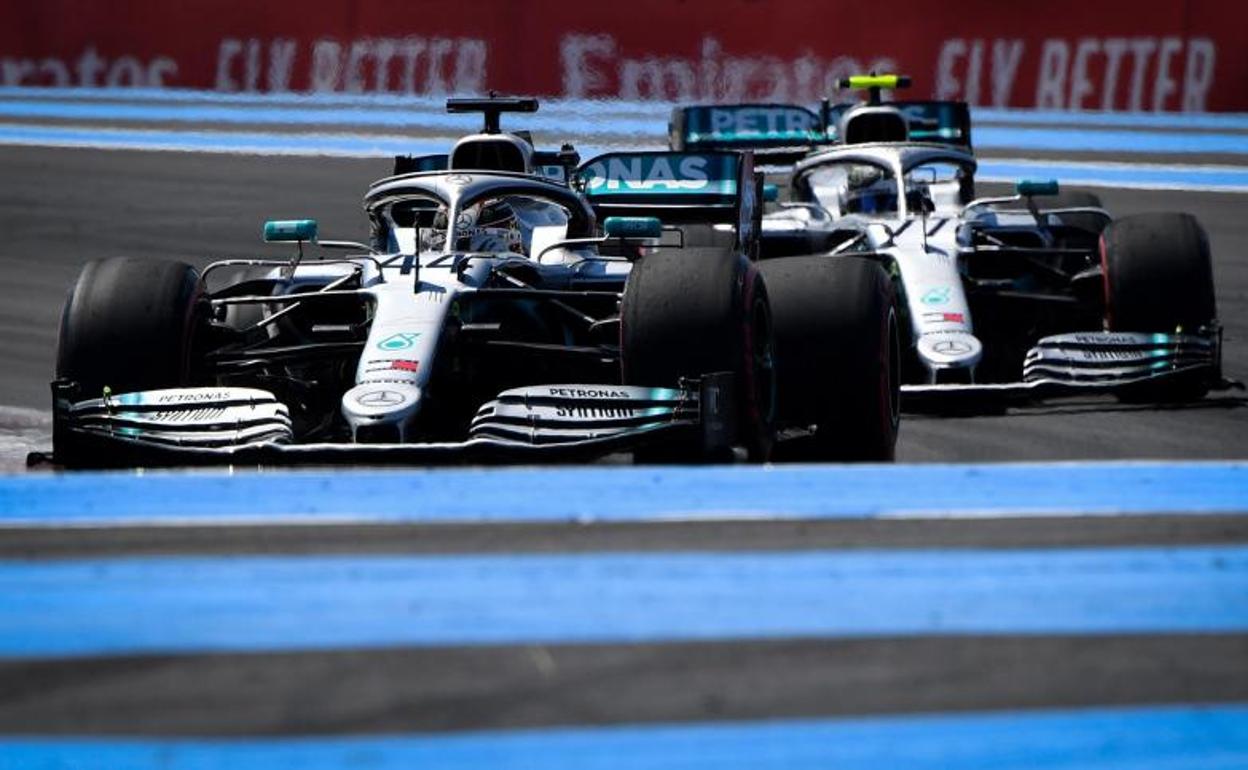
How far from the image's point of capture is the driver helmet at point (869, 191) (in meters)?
13.8

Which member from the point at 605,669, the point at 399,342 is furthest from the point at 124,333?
the point at 605,669

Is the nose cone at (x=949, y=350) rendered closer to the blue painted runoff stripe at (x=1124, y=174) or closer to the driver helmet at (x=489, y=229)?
the driver helmet at (x=489, y=229)

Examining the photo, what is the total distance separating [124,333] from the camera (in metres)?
8.64

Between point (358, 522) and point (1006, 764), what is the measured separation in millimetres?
2142

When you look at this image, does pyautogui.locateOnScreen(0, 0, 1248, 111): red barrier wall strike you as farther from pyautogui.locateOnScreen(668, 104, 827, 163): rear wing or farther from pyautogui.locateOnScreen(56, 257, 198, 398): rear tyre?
pyautogui.locateOnScreen(56, 257, 198, 398): rear tyre

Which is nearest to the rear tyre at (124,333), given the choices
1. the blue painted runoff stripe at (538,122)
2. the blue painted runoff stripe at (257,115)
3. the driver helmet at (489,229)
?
the driver helmet at (489,229)

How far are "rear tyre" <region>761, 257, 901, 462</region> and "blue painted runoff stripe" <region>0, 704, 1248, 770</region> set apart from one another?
4.75m

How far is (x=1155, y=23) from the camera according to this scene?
61.3 ft

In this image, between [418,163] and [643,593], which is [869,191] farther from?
[643,593]

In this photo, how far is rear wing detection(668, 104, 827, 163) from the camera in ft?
49.3

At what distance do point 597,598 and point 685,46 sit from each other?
49.7ft

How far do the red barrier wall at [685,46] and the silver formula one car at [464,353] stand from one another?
920 centimetres

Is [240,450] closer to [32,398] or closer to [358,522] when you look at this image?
[358,522]

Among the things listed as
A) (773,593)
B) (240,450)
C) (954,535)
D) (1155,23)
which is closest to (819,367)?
(240,450)
